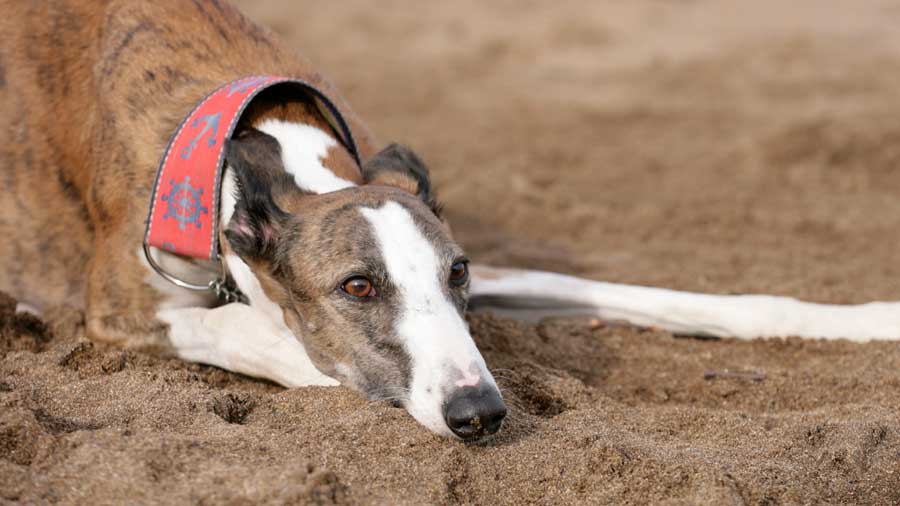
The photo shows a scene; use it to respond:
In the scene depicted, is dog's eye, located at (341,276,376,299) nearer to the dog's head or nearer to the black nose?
the dog's head

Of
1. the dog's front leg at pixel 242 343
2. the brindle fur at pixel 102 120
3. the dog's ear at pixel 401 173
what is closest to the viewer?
the dog's front leg at pixel 242 343

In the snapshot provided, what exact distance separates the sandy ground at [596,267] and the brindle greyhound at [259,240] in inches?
5.7

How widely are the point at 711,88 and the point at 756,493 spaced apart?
22.6 ft

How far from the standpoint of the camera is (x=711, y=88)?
9359mm

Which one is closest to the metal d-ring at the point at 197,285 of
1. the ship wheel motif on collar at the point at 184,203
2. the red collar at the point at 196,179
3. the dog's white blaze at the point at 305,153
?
the red collar at the point at 196,179

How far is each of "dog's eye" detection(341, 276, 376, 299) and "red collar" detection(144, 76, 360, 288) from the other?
682 mm

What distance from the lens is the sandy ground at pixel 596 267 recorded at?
116 inches

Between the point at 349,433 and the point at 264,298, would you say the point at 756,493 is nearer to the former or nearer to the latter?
the point at 349,433

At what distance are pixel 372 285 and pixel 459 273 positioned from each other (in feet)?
0.98

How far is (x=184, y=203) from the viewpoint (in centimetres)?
385

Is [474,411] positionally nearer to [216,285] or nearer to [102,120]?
[216,285]

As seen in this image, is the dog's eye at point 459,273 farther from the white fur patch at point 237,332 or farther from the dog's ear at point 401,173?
the white fur patch at point 237,332

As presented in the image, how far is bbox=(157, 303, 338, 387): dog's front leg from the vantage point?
3.73m

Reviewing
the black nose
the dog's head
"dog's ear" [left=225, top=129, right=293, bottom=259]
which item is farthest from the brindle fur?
the black nose
